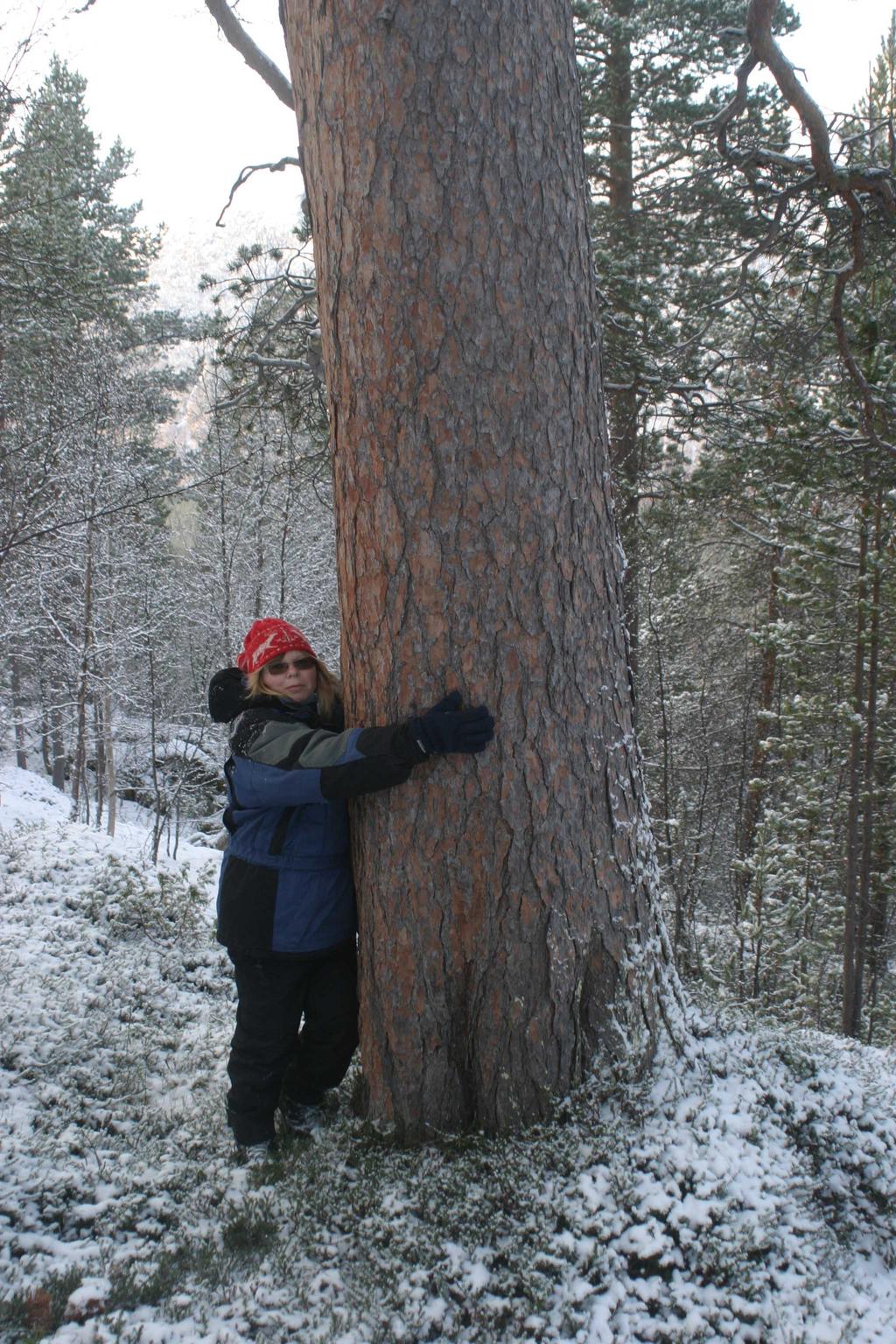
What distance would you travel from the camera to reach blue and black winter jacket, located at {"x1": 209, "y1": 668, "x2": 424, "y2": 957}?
277 cm

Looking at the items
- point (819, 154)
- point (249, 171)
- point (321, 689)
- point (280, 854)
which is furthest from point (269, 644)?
point (249, 171)

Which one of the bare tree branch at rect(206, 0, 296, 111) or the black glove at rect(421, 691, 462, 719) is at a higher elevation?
the bare tree branch at rect(206, 0, 296, 111)

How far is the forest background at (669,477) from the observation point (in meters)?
7.02

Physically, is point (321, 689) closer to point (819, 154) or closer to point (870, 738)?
point (819, 154)

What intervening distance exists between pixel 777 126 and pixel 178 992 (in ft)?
29.9

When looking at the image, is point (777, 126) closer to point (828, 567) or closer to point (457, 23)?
point (828, 567)

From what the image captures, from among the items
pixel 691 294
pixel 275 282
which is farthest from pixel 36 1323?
pixel 691 294

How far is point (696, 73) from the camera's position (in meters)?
8.89

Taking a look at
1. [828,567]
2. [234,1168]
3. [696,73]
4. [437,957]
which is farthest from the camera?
[828,567]

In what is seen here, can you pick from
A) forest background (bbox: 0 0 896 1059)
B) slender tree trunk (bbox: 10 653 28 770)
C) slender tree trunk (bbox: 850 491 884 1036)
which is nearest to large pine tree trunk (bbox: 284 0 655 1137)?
forest background (bbox: 0 0 896 1059)

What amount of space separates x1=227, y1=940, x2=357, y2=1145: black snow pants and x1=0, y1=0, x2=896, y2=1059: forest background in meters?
2.59

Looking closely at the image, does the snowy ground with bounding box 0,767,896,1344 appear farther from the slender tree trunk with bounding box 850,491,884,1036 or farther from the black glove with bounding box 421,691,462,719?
the slender tree trunk with bounding box 850,491,884,1036

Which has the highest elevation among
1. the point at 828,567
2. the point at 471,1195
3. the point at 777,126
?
the point at 777,126

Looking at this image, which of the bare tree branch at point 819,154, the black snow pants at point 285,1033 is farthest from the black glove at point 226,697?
the bare tree branch at point 819,154
